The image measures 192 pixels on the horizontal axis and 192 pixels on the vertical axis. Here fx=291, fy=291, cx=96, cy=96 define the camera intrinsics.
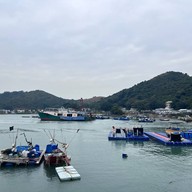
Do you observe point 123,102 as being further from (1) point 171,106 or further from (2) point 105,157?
(2) point 105,157

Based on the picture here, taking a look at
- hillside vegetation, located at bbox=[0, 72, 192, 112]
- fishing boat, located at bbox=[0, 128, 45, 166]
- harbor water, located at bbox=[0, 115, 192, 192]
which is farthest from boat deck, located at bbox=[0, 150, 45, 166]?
hillside vegetation, located at bbox=[0, 72, 192, 112]

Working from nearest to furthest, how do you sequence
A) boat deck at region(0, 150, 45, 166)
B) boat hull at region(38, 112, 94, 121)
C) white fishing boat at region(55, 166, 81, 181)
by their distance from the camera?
1. white fishing boat at region(55, 166, 81, 181)
2. boat deck at region(0, 150, 45, 166)
3. boat hull at region(38, 112, 94, 121)

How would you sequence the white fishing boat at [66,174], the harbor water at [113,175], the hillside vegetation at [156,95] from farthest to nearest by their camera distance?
the hillside vegetation at [156,95] → the white fishing boat at [66,174] → the harbor water at [113,175]

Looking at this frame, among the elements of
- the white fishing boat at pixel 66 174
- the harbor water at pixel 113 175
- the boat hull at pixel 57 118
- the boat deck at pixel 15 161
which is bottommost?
the harbor water at pixel 113 175

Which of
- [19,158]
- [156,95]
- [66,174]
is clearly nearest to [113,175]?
[66,174]

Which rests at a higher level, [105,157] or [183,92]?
[183,92]

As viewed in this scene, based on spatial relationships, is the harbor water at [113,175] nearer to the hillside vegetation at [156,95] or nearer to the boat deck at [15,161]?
the boat deck at [15,161]

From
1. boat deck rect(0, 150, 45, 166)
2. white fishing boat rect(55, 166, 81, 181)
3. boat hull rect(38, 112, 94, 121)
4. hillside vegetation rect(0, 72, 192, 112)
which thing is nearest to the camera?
white fishing boat rect(55, 166, 81, 181)

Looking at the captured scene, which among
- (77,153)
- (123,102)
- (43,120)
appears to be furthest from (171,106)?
(77,153)

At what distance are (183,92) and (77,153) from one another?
127041 mm

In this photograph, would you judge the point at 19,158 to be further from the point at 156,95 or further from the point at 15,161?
the point at 156,95

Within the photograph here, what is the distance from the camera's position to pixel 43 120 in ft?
351

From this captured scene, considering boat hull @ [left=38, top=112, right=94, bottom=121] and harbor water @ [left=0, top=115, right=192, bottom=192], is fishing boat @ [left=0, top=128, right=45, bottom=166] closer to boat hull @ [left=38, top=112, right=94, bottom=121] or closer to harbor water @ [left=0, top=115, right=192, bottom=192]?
harbor water @ [left=0, top=115, right=192, bottom=192]

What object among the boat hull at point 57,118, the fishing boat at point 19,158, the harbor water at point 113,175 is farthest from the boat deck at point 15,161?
the boat hull at point 57,118
